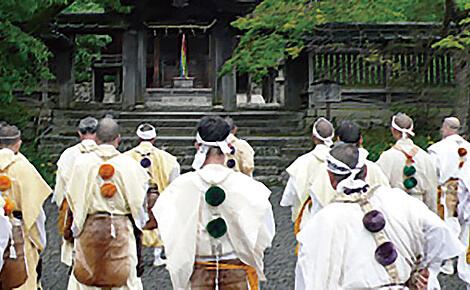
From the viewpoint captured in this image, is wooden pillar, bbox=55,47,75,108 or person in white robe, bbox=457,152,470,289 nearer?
person in white robe, bbox=457,152,470,289

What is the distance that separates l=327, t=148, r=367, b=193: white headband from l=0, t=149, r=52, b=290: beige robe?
10.2 ft

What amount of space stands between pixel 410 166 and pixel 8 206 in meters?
4.62

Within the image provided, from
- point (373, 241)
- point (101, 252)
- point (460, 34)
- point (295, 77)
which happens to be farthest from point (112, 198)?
point (295, 77)

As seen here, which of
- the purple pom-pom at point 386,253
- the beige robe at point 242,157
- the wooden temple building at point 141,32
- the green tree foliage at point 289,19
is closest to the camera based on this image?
the purple pom-pom at point 386,253

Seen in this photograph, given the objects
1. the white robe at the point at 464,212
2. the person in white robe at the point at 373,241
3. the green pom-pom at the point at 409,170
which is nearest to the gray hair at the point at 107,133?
the person in white robe at the point at 373,241

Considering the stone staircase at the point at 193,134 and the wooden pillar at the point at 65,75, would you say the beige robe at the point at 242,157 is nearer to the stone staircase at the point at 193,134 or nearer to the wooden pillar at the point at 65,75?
the stone staircase at the point at 193,134

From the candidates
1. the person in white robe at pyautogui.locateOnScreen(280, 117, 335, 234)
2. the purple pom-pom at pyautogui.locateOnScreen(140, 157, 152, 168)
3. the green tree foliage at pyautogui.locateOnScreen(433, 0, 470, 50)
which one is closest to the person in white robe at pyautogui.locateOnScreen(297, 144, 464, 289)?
the person in white robe at pyautogui.locateOnScreen(280, 117, 335, 234)

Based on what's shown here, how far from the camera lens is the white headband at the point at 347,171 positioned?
9.36ft

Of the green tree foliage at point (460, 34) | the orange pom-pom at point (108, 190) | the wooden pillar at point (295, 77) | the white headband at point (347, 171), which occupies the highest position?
the green tree foliage at point (460, 34)

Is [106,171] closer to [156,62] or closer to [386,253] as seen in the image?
[386,253]

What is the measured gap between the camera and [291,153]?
14320mm

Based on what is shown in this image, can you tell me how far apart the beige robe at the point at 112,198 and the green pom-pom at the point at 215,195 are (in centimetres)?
123

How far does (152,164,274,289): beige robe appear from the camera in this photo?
11.4 ft

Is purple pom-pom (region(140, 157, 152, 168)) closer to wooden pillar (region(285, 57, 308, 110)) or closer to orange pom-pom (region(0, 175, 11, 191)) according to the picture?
orange pom-pom (region(0, 175, 11, 191))
